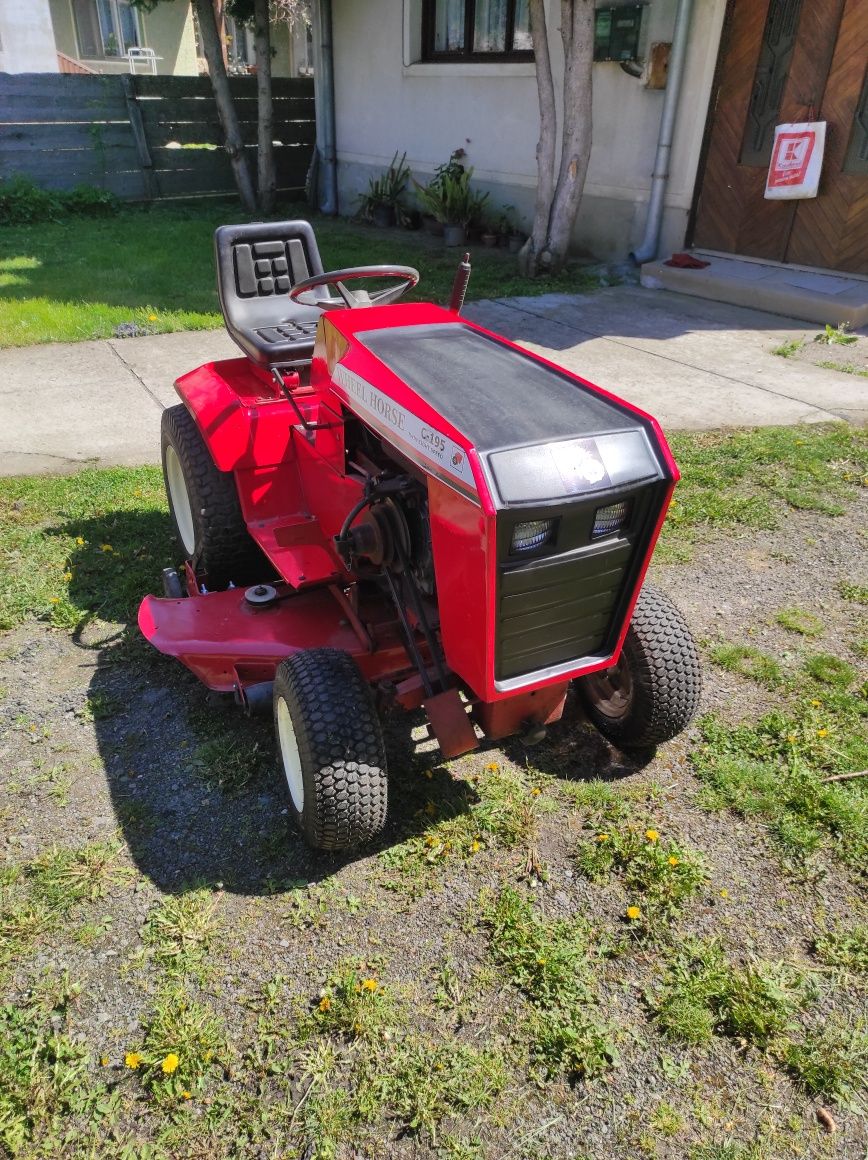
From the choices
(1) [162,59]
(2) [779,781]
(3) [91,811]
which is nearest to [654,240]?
(2) [779,781]

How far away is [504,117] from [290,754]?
9.14 m

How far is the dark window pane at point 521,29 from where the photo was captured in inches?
372

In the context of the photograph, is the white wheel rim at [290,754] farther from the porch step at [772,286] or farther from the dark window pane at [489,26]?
the dark window pane at [489,26]

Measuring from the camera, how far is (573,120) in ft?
25.7

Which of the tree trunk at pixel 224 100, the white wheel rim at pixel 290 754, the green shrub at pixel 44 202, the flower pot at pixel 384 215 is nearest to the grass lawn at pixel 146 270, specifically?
the flower pot at pixel 384 215

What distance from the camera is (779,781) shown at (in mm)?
2707

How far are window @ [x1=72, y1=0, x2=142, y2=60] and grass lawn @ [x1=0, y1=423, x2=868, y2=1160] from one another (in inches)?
1042

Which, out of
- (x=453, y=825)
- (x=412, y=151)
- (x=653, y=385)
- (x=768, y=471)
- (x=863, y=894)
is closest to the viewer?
(x=863, y=894)

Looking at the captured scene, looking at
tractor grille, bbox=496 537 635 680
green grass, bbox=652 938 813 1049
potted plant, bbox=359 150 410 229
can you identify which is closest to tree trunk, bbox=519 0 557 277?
potted plant, bbox=359 150 410 229

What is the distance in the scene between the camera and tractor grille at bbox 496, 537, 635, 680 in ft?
6.76

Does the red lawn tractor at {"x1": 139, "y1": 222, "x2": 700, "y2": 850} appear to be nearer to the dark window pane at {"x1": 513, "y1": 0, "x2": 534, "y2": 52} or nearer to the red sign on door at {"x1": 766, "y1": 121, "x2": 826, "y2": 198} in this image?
the red sign on door at {"x1": 766, "y1": 121, "x2": 826, "y2": 198}

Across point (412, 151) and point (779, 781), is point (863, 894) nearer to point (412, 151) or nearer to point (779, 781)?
point (779, 781)

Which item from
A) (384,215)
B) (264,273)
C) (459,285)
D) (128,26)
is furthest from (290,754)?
(128,26)

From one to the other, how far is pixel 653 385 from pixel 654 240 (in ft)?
10.7
